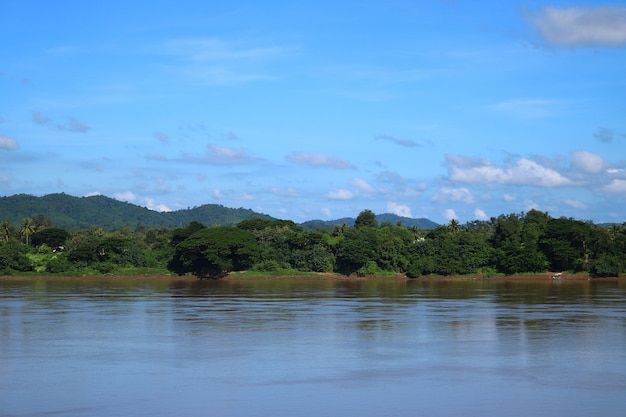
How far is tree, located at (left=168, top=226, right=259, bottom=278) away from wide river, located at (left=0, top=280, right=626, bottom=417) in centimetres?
4267

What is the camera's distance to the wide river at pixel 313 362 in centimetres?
1762

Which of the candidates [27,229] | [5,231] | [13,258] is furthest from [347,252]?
[5,231]

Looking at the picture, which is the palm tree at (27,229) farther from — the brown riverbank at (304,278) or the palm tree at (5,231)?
the brown riverbank at (304,278)

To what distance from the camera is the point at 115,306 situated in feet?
151

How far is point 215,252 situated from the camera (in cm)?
8625

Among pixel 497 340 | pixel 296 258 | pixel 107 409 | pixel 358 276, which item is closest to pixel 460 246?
pixel 358 276

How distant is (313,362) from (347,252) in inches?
2622

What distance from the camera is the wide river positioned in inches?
694

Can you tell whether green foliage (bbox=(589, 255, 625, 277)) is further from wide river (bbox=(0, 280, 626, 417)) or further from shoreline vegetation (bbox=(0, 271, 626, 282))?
wide river (bbox=(0, 280, 626, 417))

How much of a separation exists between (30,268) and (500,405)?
268 ft

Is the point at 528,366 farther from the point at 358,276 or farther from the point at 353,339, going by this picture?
the point at 358,276

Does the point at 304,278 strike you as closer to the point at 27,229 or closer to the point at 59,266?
the point at 59,266

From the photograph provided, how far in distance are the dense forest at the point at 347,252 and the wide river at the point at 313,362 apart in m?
44.1

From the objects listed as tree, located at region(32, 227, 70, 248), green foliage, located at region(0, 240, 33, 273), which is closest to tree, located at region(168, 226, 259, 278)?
green foliage, located at region(0, 240, 33, 273)
